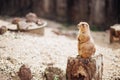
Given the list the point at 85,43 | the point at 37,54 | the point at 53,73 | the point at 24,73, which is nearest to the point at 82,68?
the point at 85,43

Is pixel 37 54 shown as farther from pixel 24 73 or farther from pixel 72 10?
pixel 72 10

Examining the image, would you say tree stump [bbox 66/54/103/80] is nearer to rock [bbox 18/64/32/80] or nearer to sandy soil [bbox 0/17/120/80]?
sandy soil [bbox 0/17/120/80]

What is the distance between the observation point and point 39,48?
296 inches

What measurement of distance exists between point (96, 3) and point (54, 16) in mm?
1947

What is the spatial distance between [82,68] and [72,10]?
6.53m

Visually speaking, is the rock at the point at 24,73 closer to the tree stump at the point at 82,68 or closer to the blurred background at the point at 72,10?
the tree stump at the point at 82,68

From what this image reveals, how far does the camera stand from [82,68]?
A: 5699 mm

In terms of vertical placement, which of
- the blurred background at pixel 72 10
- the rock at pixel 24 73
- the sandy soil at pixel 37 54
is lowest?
the rock at pixel 24 73

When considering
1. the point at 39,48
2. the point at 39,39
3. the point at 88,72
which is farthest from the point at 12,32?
the point at 88,72

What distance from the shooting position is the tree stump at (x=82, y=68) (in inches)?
224

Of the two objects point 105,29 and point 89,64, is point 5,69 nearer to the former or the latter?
point 89,64

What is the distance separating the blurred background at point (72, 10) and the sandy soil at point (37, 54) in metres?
3.14

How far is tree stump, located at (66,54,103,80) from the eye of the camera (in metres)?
5.68

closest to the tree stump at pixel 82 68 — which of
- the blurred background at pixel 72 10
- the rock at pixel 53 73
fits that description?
the rock at pixel 53 73
